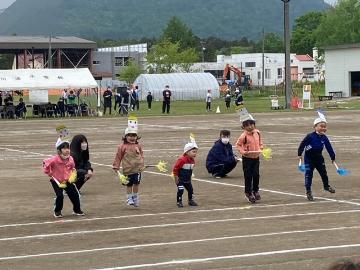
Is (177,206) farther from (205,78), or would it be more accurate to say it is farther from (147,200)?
(205,78)

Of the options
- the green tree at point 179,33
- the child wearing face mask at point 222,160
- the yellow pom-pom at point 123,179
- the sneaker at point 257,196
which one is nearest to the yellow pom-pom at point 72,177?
the yellow pom-pom at point 123,179

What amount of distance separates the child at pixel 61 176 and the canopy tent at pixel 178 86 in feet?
230

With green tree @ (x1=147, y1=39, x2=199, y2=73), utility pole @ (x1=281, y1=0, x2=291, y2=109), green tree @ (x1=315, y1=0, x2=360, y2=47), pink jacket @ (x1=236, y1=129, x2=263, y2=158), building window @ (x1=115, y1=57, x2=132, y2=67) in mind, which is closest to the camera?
pink jacket @ (x1=236, y1=129, x2=263, y2=158)

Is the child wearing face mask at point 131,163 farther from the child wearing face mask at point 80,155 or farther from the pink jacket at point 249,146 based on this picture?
the pink jacket at point 249,146

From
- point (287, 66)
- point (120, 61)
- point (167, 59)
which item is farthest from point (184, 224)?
point (120, 61)

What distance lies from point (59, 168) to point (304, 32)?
17867cm

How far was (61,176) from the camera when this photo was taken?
13945 mm

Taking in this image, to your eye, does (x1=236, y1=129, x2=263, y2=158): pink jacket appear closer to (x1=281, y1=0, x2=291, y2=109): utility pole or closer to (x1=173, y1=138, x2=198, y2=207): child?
(x1=173, y1=138, x2=198, y2=207): child

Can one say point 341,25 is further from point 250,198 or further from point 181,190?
point 181,190

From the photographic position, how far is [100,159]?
977 inches

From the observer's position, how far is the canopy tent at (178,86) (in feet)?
278

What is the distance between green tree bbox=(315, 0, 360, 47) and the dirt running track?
111 m

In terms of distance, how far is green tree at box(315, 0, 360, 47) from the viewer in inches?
5212

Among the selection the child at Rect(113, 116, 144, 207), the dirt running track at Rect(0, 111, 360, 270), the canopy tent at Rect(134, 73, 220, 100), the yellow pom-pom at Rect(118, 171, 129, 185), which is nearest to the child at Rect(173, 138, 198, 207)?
the dirt running track at Rect(0, 111, 360, 270)
